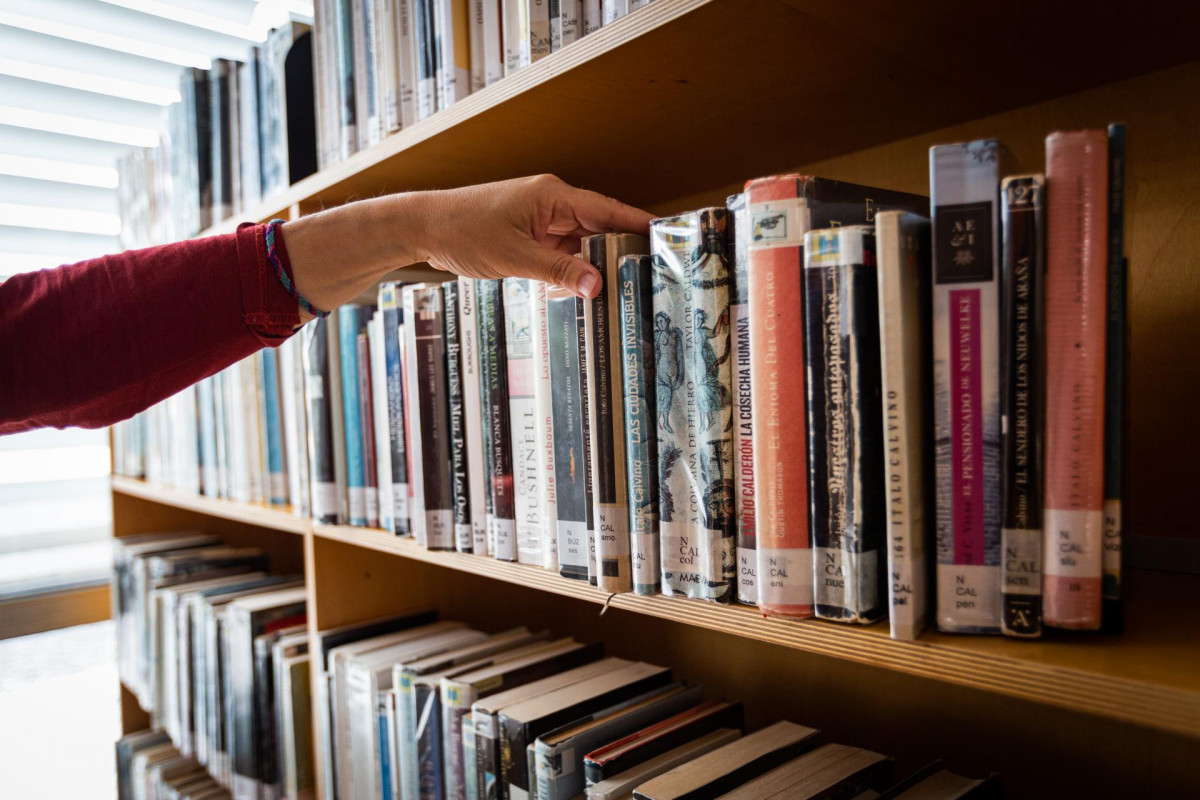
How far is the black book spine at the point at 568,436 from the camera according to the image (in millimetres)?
730

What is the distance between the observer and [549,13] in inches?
30.4

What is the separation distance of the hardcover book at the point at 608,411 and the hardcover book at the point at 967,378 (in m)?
0.27

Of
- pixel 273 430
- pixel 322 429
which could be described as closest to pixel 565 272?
pixel 322 429

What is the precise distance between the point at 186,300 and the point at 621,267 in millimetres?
580

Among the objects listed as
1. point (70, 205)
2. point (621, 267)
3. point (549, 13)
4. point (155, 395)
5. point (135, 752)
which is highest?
point (70, 205)

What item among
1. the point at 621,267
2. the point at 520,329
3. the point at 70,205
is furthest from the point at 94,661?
the point at 621,267

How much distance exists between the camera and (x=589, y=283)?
68 centimetres

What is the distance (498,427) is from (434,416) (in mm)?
110

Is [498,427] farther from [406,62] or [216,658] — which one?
[216,658]

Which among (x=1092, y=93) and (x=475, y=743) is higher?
(x=1092, y=93)

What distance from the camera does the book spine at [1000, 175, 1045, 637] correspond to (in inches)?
18.4

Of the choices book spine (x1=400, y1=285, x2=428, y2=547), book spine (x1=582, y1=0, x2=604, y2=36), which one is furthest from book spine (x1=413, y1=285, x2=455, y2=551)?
book spine (x1=582, y1=0, x2=604, y2=36)

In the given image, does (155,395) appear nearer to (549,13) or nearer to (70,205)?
(549,13)

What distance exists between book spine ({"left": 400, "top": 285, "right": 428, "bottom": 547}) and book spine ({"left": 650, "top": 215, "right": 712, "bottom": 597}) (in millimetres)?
354
